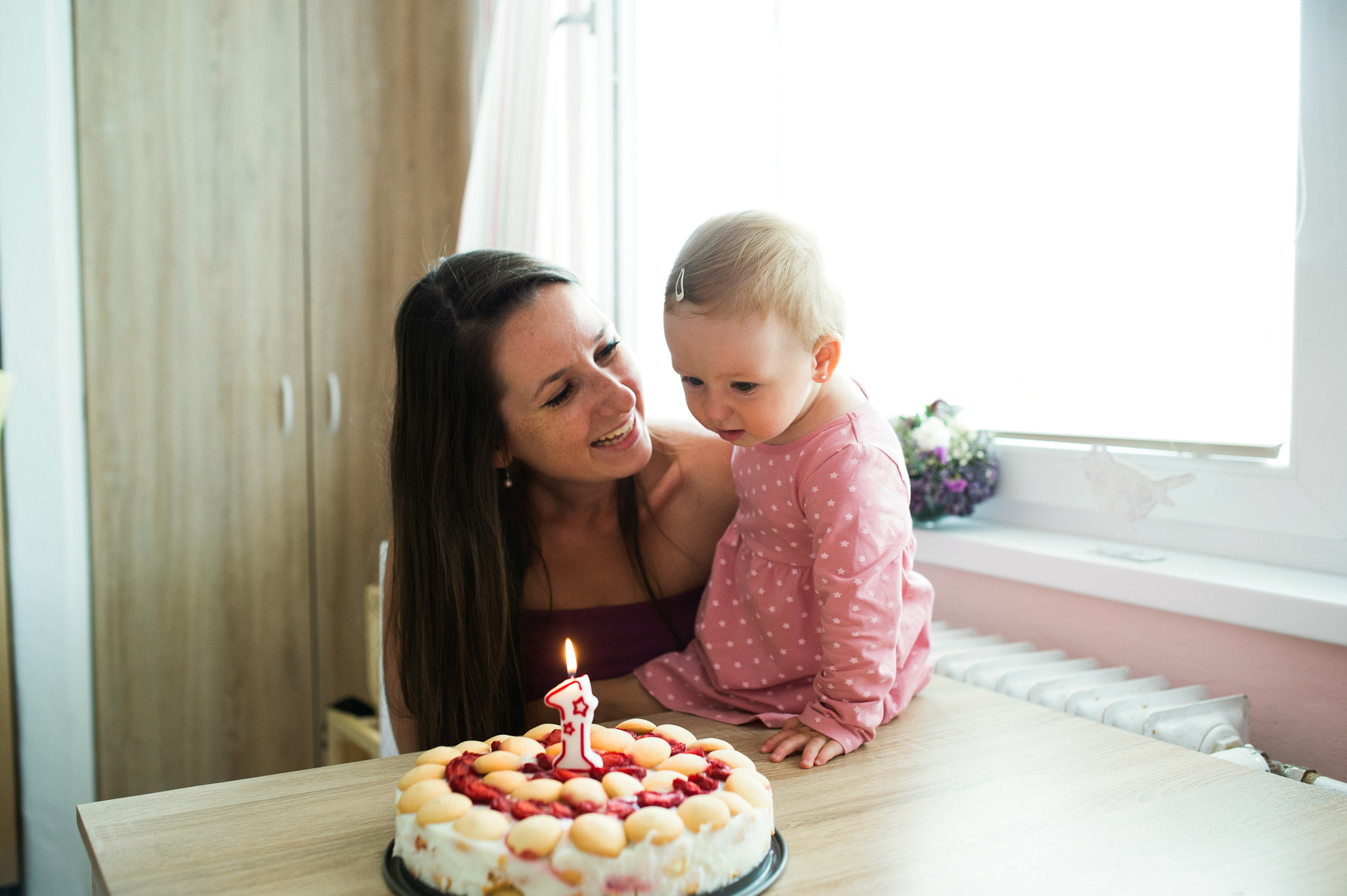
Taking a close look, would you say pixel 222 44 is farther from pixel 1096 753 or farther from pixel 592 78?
pixel 1096 753

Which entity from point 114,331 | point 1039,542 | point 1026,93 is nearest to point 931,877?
point 1039,542

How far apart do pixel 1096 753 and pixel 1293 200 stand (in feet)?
2.59

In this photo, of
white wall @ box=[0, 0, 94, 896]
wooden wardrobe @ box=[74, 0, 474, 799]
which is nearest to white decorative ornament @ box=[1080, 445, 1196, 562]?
wooden wardrobe @ box=[74, 0, 474, 799]

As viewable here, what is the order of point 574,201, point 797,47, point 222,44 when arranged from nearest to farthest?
point 797,47, point 574,201, point 222,44

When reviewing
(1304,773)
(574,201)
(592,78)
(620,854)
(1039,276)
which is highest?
(592,78)

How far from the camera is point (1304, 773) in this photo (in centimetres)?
106

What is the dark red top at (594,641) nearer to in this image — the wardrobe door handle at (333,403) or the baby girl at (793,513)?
the baby girl at (793,513)

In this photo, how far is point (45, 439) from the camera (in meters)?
2.37

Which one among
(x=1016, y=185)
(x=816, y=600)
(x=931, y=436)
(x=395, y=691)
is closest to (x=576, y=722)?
(x=816, y=600)

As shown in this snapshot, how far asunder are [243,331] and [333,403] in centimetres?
30

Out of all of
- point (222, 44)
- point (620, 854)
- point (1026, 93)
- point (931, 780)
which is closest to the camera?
point (620, 854)

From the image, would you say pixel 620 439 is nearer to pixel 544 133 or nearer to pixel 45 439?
pixel 544 133

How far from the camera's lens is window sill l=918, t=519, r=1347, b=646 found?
1146 mm

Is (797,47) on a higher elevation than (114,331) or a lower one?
higher
